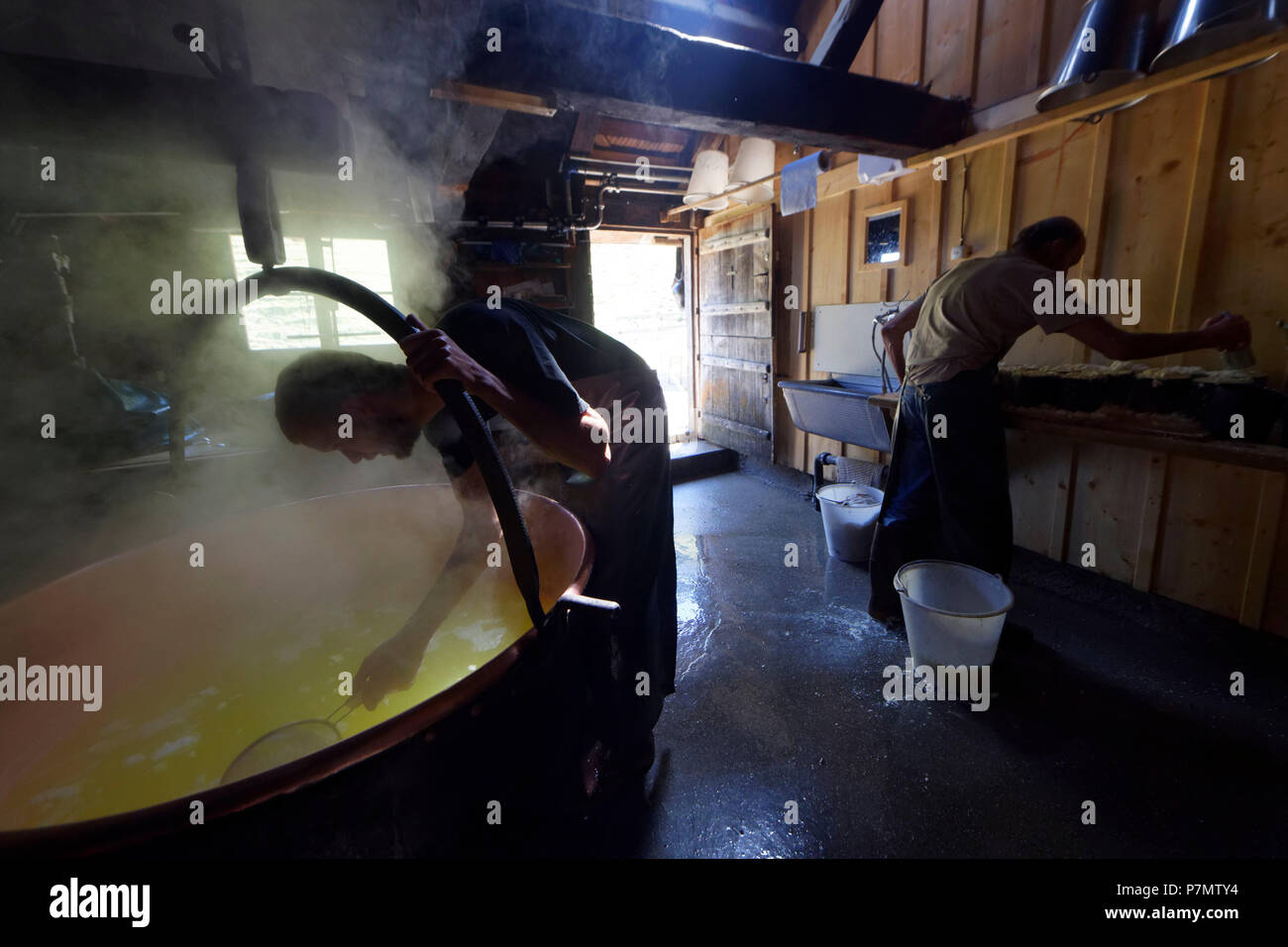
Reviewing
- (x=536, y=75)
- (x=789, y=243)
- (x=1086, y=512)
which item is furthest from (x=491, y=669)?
(x=789, y=243)

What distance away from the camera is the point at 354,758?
731mm

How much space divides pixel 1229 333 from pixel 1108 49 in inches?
60.0

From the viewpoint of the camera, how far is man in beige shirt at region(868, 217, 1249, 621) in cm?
223

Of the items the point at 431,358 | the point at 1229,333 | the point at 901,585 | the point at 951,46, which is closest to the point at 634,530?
the point at 431,358

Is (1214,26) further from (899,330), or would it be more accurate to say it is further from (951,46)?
(951,46)

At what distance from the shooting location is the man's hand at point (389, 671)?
59.4 inches

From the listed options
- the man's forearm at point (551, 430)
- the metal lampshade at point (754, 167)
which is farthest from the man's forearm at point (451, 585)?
the metal lampshade at point (754, 167)

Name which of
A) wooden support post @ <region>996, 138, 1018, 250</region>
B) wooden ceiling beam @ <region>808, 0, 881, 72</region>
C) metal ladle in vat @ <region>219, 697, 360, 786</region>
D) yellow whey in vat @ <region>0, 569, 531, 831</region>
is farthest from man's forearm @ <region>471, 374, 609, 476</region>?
wooden support post @ <region>996, 138, 1018, 250</region>

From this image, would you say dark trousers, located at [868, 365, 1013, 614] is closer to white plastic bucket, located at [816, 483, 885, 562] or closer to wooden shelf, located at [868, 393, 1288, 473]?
wooden shelf, located at [868, 393, 1288, 473]

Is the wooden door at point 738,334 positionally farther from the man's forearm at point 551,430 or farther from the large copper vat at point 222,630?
the man's forearm at point 551,430

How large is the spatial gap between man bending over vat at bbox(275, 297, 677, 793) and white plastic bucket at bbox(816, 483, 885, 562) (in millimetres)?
1914

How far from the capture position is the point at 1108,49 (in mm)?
2539

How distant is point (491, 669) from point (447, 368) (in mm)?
550
